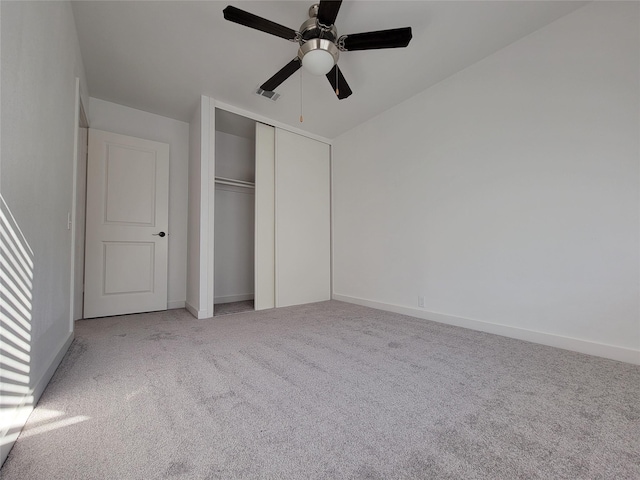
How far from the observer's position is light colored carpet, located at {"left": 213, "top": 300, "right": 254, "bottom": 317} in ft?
11.0

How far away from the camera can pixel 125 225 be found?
329 cm

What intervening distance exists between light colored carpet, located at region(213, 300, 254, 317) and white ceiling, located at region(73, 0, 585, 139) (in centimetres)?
261

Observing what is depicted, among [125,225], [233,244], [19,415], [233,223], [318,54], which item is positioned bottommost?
[19,415]

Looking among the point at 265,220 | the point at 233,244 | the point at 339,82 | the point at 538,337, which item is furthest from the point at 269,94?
the point at 538,337

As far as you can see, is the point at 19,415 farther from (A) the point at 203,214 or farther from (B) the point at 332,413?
(A) the point at 203,214

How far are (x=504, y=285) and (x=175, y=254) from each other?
388cm

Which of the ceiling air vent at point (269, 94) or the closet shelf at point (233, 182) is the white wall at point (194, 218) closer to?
the closet shelf at point (233, 182)

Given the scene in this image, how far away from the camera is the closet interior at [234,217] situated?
403 cm

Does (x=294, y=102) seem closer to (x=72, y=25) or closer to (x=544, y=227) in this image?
(x=72, y=25)

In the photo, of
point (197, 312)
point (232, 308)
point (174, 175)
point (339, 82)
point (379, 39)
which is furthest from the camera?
point (174, 175)

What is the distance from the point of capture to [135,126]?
350 cm

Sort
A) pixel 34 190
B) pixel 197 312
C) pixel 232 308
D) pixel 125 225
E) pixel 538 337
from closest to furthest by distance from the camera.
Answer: pixel 34 190 → pixel 538 337 → pixel 197 312 → pixel 125 225 → pixel 232 308

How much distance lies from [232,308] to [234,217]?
1.43 m

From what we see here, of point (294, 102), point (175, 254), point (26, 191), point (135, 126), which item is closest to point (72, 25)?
point (135, 126)
